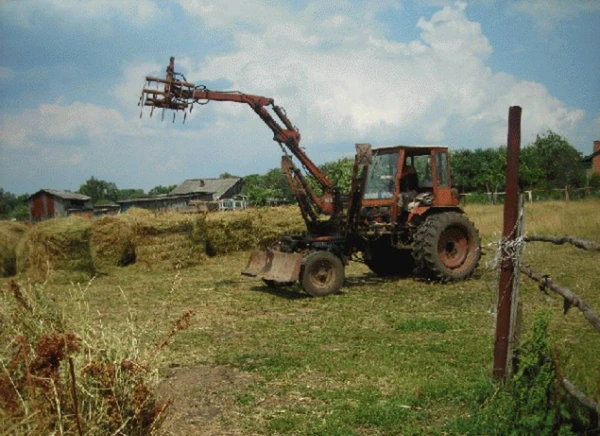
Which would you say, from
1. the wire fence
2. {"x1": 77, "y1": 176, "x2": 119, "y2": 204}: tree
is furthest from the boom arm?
{"x1": 77, "y1": 176, "x2": 119, "y2": 204}: tree

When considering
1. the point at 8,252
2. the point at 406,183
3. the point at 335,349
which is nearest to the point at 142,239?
the point at 8,252

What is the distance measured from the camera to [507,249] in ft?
13.1

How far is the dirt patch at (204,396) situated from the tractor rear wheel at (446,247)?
17.7ft

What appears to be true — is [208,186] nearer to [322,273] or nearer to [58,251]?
[58,251]

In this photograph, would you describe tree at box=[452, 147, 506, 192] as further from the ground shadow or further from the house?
the ground shadow

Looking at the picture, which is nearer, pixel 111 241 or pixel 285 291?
pixel 285 291

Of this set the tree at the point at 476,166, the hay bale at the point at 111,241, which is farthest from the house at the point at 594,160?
the hay bale at the point at 111,241

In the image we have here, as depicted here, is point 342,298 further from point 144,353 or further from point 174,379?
point 144,353

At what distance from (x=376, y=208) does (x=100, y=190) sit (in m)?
85.9

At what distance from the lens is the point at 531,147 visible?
55031mm

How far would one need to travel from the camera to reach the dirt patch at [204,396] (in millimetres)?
4285

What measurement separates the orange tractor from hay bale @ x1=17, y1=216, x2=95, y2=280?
15.5 ft

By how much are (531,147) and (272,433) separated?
184 ft

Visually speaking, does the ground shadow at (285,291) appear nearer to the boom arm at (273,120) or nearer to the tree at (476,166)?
the boom arm at (273,120)
